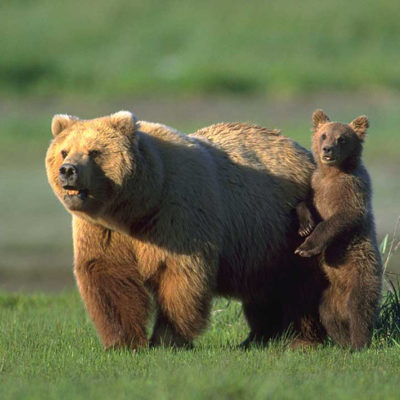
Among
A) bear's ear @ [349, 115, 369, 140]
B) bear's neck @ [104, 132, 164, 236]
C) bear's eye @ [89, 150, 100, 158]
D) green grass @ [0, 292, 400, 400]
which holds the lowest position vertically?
green grass @ [0, 292, 400, 400]

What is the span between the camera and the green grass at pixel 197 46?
26.5 meters

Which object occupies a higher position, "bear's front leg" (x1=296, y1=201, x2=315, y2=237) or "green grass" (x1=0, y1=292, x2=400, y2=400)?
"bear's front leg" (x1=296, y1=201, x2=315, y2=237)

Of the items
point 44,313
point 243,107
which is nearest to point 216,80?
point 243,107

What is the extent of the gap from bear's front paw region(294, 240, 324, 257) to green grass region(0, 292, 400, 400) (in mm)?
619

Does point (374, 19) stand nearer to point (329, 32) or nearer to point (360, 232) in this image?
point (329, 32)

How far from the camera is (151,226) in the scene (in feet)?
25.5

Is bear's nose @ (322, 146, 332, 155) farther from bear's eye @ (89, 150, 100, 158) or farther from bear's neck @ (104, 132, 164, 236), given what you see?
bear's eye @ (89, 150, 100, 158)

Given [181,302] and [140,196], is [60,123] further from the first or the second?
[181,302]

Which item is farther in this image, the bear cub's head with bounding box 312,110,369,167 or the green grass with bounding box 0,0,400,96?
the green grass with bounding box 0,0,400,96

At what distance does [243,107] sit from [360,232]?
16.9 m

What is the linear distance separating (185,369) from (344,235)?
6.07 feet

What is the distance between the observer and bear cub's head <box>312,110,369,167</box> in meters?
8.01

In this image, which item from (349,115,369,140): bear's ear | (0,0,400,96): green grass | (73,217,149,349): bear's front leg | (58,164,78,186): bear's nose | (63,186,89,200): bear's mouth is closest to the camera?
(58,164,78,186): bear's nose

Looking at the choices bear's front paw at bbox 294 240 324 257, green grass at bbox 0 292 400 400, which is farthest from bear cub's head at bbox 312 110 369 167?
green grass at bbox 0 292 400 400
